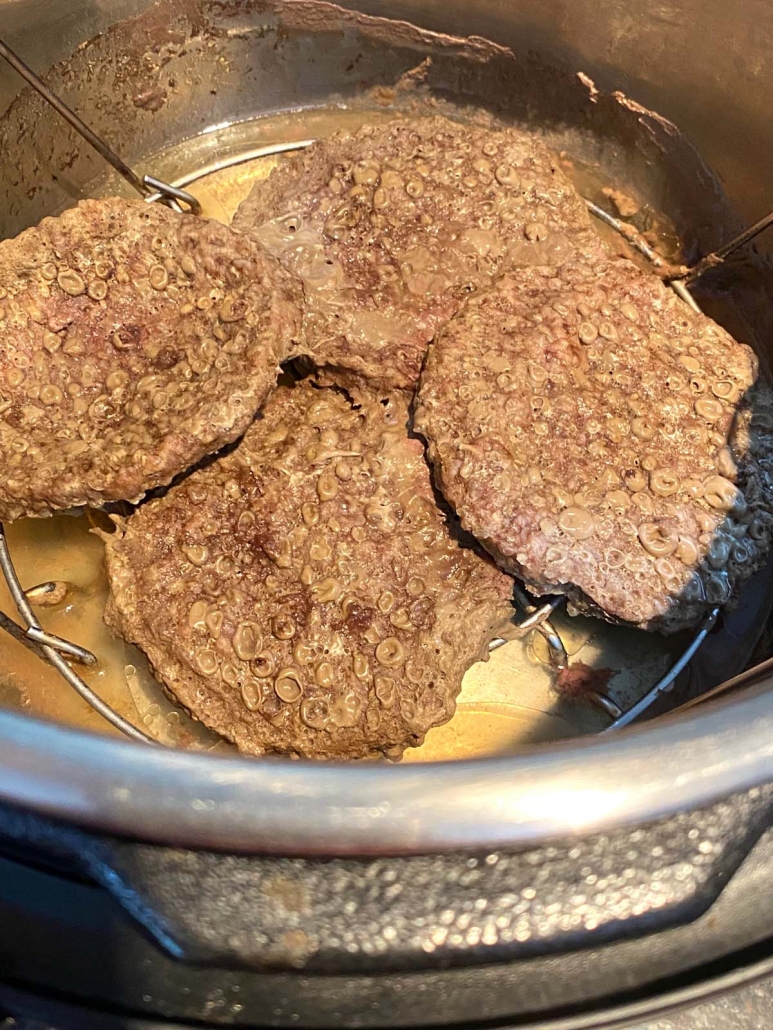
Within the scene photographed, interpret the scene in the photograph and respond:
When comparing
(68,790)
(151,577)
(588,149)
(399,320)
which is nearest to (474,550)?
(399,320)

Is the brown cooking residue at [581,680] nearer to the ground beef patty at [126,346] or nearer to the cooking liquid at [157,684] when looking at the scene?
the cooking liquid at [157,684]

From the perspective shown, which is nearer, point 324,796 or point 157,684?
point 324,796

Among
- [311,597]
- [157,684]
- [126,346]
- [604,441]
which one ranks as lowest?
[157,684]

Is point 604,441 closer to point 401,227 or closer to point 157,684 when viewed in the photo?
point 401,227

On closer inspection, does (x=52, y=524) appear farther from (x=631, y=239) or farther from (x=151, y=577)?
(x=631, y=239)

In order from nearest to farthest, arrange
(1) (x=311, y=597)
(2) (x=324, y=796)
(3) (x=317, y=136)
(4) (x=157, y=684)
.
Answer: (2) (x=324, y=796) < (1) (x=311, y=597) < (4) (x=157, y=684) < (3) (x=317, y=136)

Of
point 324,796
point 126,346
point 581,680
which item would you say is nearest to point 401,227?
point 126,346
